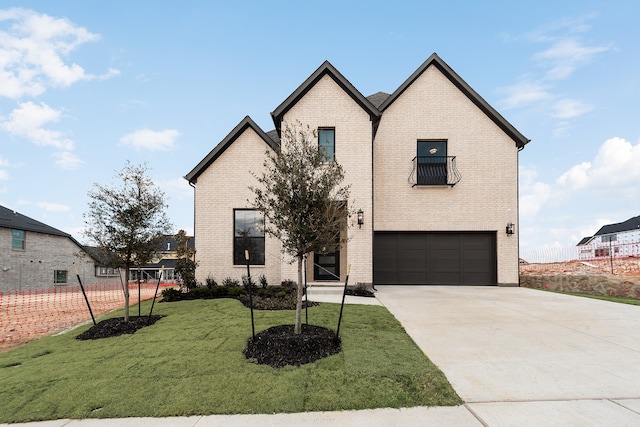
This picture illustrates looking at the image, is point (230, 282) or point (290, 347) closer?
point (290, 347)

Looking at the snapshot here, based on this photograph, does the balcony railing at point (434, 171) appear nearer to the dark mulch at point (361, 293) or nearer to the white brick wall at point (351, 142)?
the white brick wall at point (351, 142)

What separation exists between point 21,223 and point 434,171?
29.5 metres

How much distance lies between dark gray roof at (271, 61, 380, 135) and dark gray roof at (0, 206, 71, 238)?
23211mm

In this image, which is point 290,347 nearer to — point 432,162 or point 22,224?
point 432,162

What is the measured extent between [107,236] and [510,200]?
14381mm

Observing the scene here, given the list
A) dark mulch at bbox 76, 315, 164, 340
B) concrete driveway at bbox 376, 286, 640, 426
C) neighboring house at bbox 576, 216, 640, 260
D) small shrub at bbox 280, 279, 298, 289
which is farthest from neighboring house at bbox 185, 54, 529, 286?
neighboring house at bbox 576, 216, 640, 260

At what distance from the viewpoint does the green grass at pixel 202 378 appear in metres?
3.59

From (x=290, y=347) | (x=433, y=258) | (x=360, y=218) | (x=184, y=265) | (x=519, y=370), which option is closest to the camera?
(x=519, y=370)

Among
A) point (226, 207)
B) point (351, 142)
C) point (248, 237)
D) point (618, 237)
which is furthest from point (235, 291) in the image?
point (618, 237)

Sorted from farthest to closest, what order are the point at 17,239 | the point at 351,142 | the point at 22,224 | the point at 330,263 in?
the point at 22,224 < the point at 17,239 < the point at 330,263 < the point at 351,142

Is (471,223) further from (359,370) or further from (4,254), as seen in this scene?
(4,254)

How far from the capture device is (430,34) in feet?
42.4

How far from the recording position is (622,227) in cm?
3719

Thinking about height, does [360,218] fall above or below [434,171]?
below
